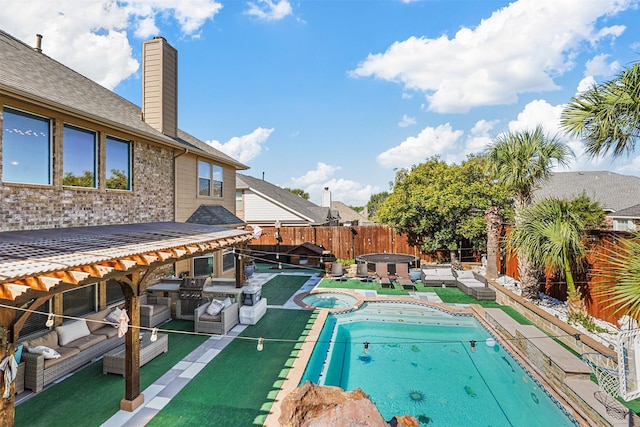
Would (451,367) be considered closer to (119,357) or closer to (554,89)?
(119,357)

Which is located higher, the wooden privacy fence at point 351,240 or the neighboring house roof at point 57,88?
the neighboring house roof at point 57,88

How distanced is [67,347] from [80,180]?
14.7ft

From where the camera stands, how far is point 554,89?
17734 millimetres

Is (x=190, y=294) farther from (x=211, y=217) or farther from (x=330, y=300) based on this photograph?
(x=330, y=300)

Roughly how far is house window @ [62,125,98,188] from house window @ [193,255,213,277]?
603cm

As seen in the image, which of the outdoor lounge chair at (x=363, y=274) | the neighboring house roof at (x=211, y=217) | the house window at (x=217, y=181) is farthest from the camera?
the outdoor lounge chair at (x=363, y=274)

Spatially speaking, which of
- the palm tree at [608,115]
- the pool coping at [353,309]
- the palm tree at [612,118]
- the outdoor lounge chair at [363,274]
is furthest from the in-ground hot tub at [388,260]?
the palm tree at [608,115]

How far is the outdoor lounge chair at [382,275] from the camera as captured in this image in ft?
51.5

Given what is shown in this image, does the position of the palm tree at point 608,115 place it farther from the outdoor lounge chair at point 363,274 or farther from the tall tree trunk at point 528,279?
the outdoor lounge chair at point 363,274

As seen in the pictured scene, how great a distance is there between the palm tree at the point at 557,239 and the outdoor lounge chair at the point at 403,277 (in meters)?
5.45

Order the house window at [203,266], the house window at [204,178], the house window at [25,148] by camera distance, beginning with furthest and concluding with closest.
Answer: the house window at [204,178], the house window at [203,266], the house window at [25,148]

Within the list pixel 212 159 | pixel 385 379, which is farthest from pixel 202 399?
pixel 212 159

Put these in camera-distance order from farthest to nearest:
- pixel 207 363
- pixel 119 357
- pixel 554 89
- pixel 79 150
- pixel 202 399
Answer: pixel 554 89, pixel 79 150, pixel 207 363, pixel 119 357, pixel 202 399

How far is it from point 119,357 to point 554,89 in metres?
22.6
